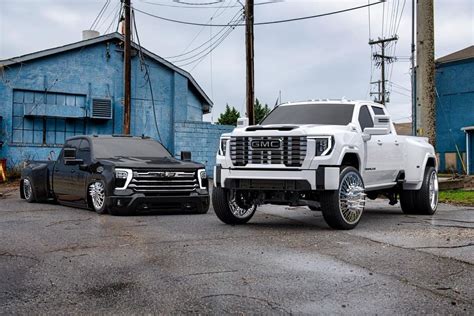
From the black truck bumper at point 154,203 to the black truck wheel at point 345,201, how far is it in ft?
10.7

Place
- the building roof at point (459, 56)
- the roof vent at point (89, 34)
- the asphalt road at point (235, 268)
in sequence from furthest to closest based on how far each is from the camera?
1. the building roof at point (459, 56)
2. the roof vent at point (89, 34)
3. the asphalt road at point (235, 268)

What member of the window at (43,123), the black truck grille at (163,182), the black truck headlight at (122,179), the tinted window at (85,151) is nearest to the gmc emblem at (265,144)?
the black truck grille at (163,182)

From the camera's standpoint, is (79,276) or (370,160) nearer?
(79,276)

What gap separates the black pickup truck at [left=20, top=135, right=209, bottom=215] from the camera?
1033 centimetres

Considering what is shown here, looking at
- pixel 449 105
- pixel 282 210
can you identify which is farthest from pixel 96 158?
pixel 449 105

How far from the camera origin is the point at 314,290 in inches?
186

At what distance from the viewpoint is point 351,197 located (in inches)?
329

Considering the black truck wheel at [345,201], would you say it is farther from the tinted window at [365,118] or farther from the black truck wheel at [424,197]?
the black truck wheel at [424,197]

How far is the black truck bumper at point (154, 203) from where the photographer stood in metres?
10.2

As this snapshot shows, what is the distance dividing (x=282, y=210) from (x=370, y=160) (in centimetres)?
321

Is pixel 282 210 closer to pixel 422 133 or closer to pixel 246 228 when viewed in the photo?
pixel 246 228

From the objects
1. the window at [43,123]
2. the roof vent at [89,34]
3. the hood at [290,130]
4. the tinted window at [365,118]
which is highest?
the roof vent at [89,34]

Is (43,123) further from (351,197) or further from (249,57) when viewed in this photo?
(351,197)

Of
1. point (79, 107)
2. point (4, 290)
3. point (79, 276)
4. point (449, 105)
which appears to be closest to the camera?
point (4, 290)
